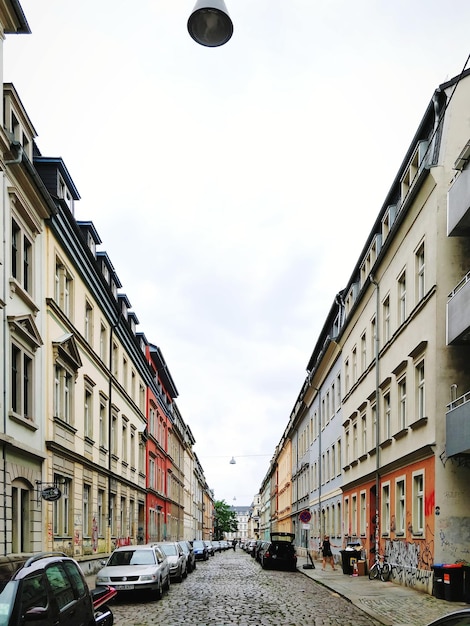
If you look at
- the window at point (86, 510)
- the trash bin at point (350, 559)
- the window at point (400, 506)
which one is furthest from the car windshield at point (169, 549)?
the window at point (400, 506)

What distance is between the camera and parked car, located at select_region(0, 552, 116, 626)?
6355 mm

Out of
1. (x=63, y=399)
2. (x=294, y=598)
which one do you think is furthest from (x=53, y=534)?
(x=294, y=598)

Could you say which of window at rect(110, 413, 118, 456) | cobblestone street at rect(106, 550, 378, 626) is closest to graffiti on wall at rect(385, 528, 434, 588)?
cobblestone street at rect(106, 550, 378, 626)

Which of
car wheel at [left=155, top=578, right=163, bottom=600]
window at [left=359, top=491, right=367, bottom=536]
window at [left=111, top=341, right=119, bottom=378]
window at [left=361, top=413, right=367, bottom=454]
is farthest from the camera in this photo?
window at [left=111, top=341, right=119, bottom=378]

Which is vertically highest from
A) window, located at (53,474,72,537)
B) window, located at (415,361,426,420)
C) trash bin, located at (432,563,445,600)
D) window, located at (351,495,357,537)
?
window, located at (415,361,426,420)

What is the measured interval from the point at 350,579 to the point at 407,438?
6.52m

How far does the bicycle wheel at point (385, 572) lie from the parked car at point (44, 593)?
17750mm

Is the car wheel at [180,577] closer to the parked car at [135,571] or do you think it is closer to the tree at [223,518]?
the parked car at [135,571]

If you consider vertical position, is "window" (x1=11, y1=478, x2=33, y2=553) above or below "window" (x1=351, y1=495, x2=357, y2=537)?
above

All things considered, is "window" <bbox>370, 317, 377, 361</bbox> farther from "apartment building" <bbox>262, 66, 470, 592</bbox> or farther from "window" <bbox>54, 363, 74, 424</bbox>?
"window" <bbox>54, 363, 74, 424</bbox>

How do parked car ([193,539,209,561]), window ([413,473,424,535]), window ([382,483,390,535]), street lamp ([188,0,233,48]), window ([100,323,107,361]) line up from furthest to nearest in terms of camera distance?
1. parked car ([193,539,209,561])
2. window ([100,323,107,361])
3. window ([382,483,390,535])
4. window ([413,473,424,535])
5. street lamp ([188,0,233,48])

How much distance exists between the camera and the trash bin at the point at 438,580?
18328 millimetres

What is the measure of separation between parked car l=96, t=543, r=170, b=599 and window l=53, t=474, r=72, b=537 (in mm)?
3931

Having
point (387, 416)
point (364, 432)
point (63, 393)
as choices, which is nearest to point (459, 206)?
point (387, 416)
